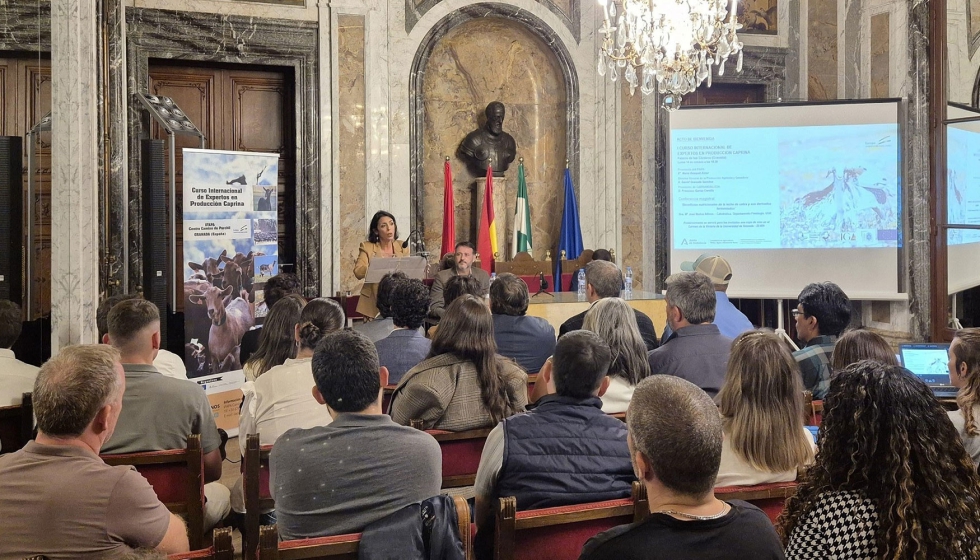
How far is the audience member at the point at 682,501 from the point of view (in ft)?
5.08

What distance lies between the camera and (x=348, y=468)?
2.22 m

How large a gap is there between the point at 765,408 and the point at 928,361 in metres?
1.70

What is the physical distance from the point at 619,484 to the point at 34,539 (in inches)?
55.7

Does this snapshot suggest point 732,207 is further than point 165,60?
Yes

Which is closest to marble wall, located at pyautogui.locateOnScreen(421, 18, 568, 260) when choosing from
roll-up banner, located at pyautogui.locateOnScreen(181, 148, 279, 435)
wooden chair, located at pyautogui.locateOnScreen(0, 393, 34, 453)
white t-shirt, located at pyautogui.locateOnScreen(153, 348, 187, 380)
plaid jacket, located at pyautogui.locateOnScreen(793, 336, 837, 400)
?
roll-up banner, located at pyautogui.locateOnScreen(181, 148, 279, 435)

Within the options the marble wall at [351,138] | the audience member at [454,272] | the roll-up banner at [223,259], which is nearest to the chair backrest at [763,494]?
the roll-up banner at [223,259]

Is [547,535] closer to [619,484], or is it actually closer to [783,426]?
[619,484]

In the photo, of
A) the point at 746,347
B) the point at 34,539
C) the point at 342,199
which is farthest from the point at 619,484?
the point at 342,199

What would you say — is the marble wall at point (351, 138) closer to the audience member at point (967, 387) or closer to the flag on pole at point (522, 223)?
the flag on pole at point (522, 223)

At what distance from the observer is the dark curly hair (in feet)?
12.8

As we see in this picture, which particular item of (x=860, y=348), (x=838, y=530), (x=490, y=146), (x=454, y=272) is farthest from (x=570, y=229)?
(x=838, y=530)

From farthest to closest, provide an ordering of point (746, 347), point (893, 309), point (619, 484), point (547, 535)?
1. point (893, 309)
2. point (746, 347)
3. point (619, 484)
4. point (547, 535)

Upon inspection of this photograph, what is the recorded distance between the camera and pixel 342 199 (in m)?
8.41

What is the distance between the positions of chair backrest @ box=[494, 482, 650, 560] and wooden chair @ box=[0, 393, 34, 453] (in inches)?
75.3
